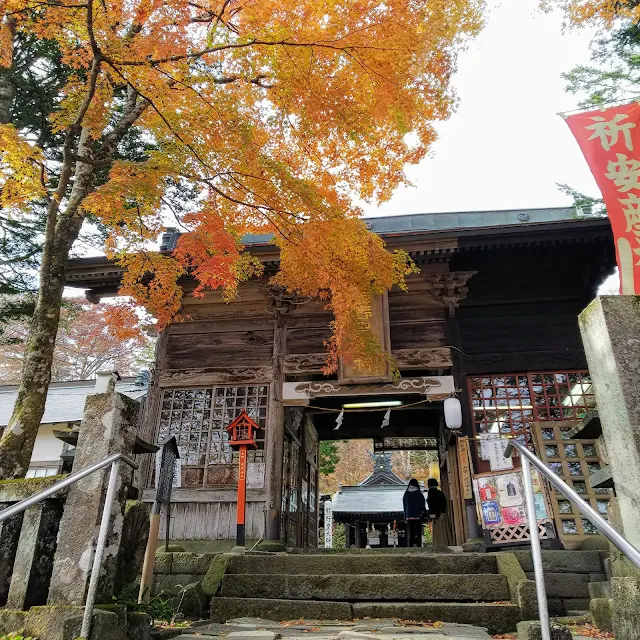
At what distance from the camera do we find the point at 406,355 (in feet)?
38.2

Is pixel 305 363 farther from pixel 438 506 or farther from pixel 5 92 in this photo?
pixel 5 92

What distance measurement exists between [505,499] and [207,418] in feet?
22.4

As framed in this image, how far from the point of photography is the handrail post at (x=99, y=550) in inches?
143

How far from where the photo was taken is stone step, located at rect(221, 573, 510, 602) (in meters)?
6.64

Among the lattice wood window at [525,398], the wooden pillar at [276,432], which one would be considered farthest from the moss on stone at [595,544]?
the wooden pillar at [276,432]

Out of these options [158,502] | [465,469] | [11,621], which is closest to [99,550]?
[11,621]

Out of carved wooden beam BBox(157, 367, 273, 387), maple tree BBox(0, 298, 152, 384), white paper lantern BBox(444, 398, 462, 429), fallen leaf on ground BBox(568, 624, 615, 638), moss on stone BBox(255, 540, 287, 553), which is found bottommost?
fallen leaf on ground BBox(568, 624, 615, 638)

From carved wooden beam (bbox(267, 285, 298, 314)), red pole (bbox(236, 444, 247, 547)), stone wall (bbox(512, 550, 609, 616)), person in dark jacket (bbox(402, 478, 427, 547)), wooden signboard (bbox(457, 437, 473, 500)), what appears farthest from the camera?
person in dark jacket (bbox(402, 478, 427, 547))

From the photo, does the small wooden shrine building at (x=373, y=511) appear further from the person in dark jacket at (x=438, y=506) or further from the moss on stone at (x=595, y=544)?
the moss on stone at (x=595, y=544)

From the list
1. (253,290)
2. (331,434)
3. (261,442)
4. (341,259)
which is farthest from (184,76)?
(331,434)

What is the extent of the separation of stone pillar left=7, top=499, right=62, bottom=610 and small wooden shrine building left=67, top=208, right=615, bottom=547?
7158 mm

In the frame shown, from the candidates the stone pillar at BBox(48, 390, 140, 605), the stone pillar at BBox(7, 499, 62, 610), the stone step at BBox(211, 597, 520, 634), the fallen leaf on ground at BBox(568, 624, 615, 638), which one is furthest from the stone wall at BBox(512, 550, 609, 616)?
the stone pillar at BBox(7, 499, 62, 610)

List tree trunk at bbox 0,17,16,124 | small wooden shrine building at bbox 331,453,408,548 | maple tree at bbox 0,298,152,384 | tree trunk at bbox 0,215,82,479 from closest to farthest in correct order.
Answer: tree trunk at bbox 0,215,82,479 → tree trunk at bbox 0,17,16,124 → small wooden shrine building at bbox 331,453,408,548 → maple tree at bbox 0,298,152,384

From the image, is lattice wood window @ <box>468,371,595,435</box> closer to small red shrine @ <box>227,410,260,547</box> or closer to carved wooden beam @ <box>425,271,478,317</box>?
carved wooden beam @ <box>425,271,478,317</box>
